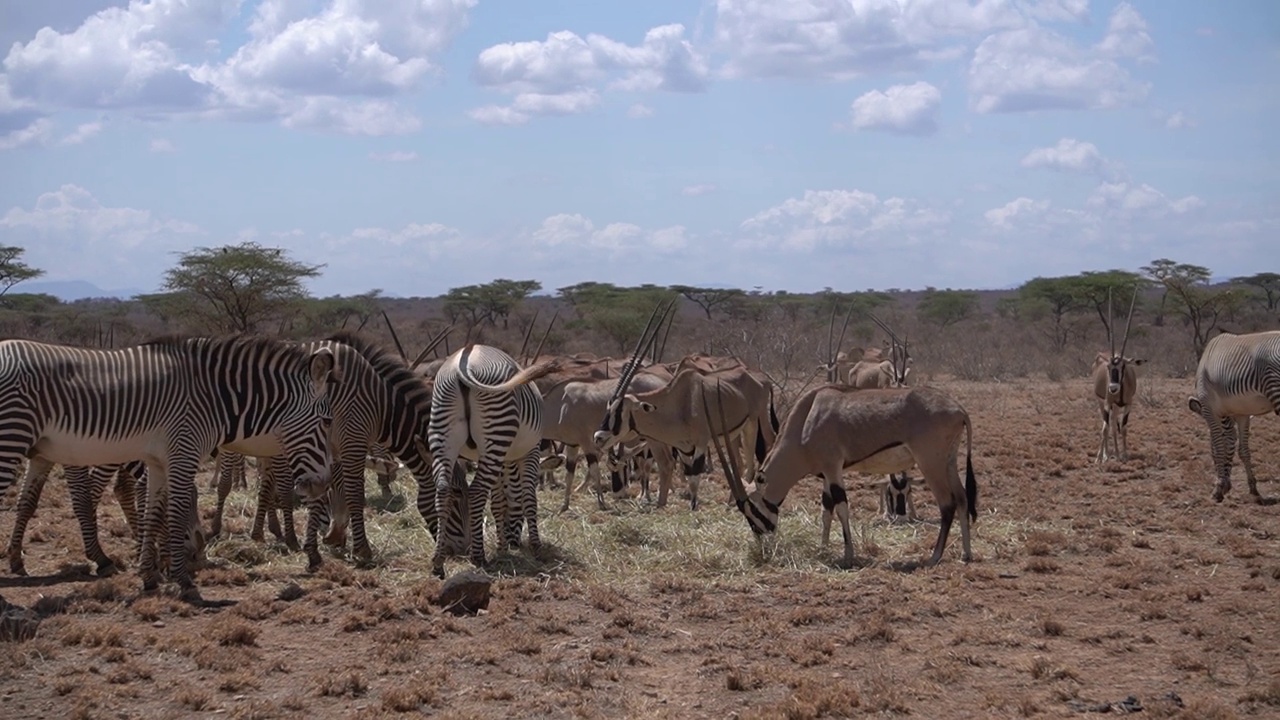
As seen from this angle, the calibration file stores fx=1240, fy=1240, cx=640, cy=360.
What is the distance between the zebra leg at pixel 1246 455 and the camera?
14.8 metres

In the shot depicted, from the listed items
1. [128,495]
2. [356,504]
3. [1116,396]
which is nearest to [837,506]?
[356,504]

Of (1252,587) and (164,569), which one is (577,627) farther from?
(1252,587)

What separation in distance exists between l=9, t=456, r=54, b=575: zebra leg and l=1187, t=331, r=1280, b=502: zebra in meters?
12.7

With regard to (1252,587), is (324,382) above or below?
above

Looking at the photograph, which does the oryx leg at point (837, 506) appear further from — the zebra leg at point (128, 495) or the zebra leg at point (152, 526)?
the zebra leg at point (128, 495)

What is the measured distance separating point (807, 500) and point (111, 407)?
8.92m

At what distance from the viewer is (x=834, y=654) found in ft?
27.2

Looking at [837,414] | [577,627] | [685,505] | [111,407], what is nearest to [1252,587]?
[837,414]

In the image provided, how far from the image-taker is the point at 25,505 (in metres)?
10.4

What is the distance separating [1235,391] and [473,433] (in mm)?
9803

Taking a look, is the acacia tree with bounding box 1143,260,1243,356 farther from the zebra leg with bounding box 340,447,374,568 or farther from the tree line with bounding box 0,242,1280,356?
the zebra leg with bounding box 340,447,374,568

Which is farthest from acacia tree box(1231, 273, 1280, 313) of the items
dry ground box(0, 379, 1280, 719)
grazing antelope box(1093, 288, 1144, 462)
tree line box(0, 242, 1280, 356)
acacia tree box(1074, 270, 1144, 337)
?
dry ground box(0, 379, 1280, 719)

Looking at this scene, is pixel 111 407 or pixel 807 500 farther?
pixel 807 500

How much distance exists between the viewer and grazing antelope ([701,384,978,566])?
37.8 ft
